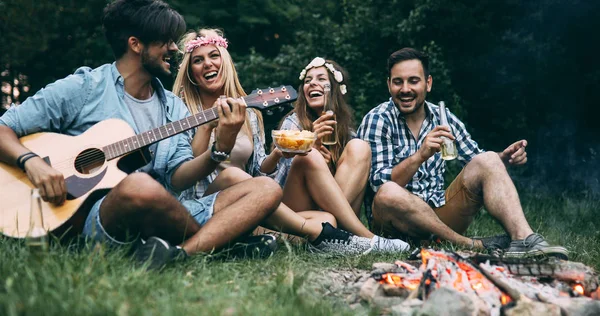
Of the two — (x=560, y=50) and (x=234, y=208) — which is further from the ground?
(x=560, y=50)

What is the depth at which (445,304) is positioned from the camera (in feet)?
7.72

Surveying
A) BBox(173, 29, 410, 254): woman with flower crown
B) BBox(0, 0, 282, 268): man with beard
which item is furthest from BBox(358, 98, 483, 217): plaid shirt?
BBox(0, 0, 282, 268): man with beard

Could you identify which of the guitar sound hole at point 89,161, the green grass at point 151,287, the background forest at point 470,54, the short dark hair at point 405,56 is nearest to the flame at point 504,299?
the green grass at point 151,287

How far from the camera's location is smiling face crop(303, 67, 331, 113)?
15.2ft

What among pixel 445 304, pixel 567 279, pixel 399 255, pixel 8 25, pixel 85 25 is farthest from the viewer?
pixel 85 25

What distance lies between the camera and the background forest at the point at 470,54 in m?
7.07

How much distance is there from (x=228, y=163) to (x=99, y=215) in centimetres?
128

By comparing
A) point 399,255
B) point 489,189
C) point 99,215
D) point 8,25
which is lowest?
point 399,255

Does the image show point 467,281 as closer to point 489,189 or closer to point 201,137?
point 489,189

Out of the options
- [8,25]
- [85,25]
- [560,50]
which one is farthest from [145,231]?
[85,25]

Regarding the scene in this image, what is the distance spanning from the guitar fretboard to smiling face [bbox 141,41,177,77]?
0.40m

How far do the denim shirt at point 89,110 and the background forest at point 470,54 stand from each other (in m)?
4.28

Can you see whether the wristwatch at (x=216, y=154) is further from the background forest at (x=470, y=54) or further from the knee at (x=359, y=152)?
the background forest at (x=470, y=54)

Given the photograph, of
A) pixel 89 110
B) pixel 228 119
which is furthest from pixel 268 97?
pixel 89 110
